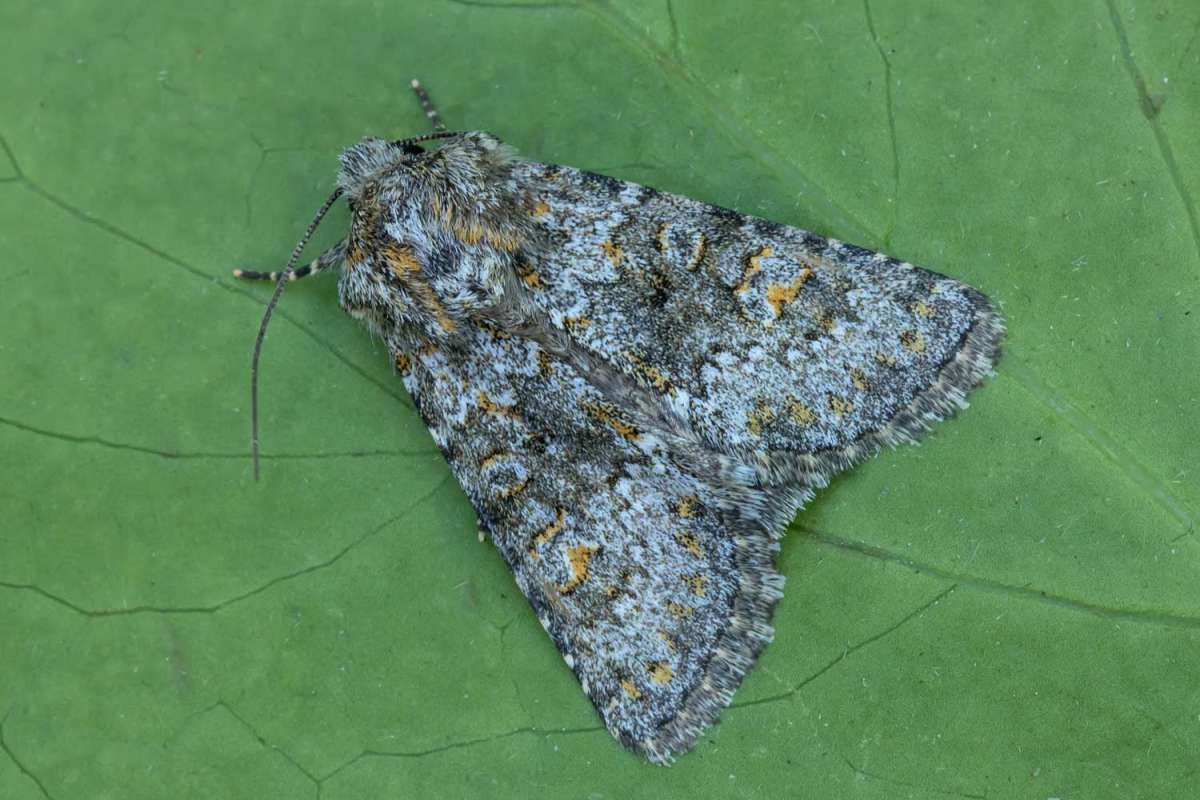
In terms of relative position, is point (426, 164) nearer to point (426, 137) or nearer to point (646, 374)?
point (426, 137)

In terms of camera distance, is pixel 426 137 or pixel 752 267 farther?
pixel 426 137

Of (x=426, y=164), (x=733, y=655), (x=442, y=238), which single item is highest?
(x=426, y=164)

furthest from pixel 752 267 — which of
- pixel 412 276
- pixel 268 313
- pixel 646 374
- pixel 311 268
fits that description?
pixel 268 313

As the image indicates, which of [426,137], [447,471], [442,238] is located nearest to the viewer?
[442,238]

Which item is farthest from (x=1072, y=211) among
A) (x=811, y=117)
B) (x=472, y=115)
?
(x=472, y=115)

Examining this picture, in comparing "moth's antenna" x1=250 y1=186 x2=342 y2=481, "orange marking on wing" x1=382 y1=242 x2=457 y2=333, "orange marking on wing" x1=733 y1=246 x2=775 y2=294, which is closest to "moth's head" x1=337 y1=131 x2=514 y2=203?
"moth's antenna" x1=250 y1=186 x2=342 y2=481

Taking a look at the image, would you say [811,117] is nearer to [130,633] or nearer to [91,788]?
[130,633]

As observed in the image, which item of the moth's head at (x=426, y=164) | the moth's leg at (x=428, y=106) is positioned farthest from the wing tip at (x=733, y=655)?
the moth's leg at (x=428, y=106)

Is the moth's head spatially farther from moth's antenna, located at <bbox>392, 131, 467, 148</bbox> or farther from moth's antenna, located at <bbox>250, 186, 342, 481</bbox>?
moth's antenna, located at <bbox>250, 186, 342, 481</bbox>
